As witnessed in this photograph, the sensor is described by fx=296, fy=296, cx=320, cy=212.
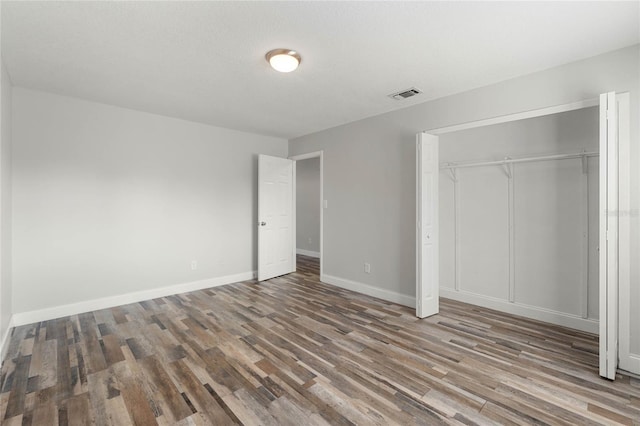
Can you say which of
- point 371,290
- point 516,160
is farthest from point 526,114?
point 371,290

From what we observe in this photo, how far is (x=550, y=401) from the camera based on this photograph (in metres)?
1.96

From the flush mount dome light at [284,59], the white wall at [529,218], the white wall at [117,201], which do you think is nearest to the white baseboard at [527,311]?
the white wall at [529,218]

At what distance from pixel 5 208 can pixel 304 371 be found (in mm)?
3149

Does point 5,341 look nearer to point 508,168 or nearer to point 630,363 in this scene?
point 630,363

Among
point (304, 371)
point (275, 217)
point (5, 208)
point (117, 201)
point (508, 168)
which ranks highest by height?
point (508, 168)

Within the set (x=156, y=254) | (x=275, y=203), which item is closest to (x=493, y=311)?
(x=275, y=203)

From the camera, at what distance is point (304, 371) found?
2301 mm

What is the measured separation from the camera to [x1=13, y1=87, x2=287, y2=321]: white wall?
3.26m

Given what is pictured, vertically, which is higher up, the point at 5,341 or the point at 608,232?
the point at 608,232

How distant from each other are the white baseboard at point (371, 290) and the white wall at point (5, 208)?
12.3 feet

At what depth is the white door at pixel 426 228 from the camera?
11.2ft

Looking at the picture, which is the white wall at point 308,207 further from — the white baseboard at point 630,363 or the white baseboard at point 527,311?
the white baseboard at point 630,363

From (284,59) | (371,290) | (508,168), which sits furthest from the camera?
(371,290)

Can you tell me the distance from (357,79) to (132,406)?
323 centimetres
